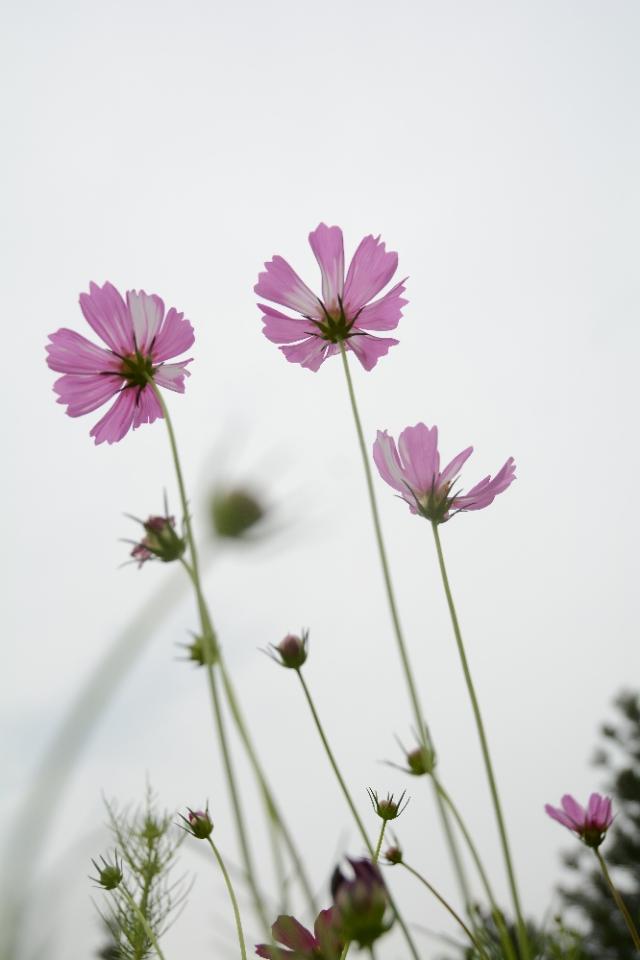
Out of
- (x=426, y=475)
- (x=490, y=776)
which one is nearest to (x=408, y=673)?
(x=490, y=776)

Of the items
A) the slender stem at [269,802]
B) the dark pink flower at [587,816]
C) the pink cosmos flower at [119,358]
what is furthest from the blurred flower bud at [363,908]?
the dark pink flower at [587,816]

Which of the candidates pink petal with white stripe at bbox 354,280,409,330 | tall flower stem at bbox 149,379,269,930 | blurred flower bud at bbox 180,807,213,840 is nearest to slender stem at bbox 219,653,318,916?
tall flower stem at bbox 149,379,269,930

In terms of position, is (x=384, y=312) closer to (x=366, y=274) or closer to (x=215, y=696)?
(x=366, y=274)

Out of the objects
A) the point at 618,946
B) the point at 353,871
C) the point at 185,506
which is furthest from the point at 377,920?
the point at 618,946

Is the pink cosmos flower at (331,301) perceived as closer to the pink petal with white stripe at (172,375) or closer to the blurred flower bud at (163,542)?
the pink petal with white stripe at (172,375)

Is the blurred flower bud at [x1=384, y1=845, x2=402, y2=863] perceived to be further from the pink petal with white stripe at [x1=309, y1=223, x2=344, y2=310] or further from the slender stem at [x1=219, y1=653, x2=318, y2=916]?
the pink petal with white stripe at [x1=309, y1=223, x2=344, y2=310]
